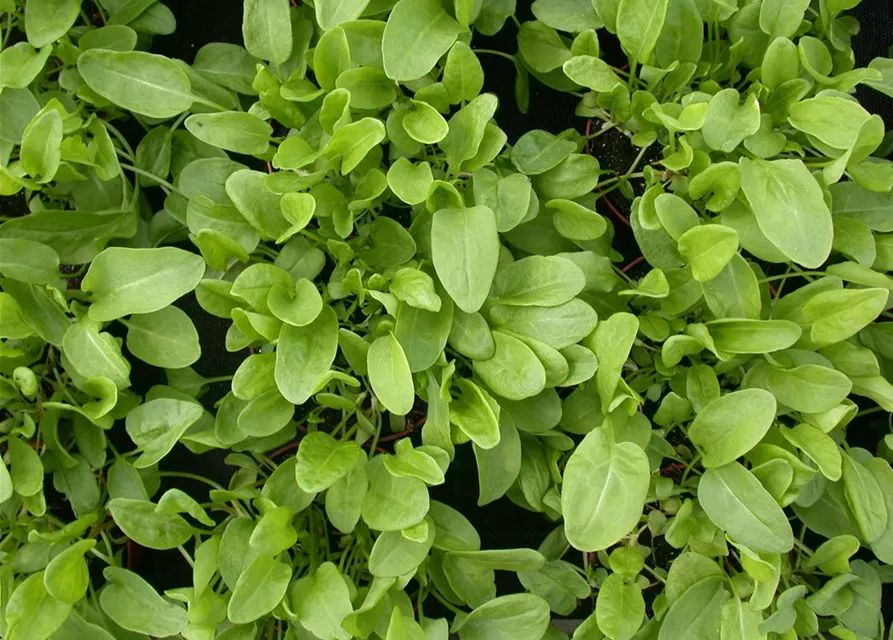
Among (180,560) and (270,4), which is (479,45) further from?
(180,560)

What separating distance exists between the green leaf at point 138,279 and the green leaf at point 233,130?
5.1 inches

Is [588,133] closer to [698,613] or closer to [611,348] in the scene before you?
[611,348]

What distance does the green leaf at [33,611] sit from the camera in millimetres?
700

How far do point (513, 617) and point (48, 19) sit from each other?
2.52 feet

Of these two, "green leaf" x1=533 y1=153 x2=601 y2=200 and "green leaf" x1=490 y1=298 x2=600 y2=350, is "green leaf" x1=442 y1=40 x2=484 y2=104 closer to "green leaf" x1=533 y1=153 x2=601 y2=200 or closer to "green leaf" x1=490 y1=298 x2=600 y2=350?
"green leaf" x1=533 y1=153 x2=601 y2=200

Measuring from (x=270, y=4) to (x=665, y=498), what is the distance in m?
0.67

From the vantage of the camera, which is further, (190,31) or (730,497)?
(190,31)

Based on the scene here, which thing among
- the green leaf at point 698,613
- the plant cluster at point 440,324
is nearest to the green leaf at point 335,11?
the plant cluster at point 440,324

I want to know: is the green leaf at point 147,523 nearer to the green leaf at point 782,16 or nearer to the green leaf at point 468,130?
the green leaf at point 468,130

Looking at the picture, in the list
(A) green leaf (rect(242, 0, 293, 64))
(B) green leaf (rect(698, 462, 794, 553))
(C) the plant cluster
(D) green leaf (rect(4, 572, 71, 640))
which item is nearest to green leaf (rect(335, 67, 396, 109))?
(C) the plant cluster

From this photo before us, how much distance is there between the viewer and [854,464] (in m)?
0.77

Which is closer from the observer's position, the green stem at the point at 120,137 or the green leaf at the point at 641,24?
the green leaf at the point at 641,24

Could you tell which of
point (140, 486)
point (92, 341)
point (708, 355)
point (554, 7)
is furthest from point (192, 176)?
point (708, 355)

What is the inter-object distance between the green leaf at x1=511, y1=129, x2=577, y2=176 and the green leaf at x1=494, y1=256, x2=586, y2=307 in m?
0.11
